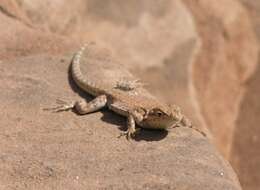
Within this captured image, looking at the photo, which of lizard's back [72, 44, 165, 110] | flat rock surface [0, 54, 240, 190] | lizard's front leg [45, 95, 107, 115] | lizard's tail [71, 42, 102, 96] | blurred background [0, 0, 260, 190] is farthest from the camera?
blurred background [0, 0, 260, 190]

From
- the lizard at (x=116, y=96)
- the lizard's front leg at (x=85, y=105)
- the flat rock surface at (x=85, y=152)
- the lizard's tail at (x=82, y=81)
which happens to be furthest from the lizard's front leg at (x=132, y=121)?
the lizard's tail at (x=82, y=81)

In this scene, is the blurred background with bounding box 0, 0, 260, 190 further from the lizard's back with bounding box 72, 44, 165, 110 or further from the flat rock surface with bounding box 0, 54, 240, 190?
the flat rock surface with bounding box 0, 54, 240, 190

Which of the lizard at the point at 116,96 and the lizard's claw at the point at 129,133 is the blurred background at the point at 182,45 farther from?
the lizard's claw at the point at 129,133

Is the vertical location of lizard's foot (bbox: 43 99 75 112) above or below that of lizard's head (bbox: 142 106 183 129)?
below

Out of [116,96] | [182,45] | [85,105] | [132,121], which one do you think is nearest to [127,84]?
[116,96]

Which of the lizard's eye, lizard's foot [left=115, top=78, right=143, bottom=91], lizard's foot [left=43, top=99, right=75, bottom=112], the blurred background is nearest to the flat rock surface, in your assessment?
lizard's foot [left=43, top=99, right=75, bottom=112]

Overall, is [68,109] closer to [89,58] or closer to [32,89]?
[32,89]

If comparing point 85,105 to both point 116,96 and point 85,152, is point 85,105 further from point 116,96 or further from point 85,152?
point 85,152
